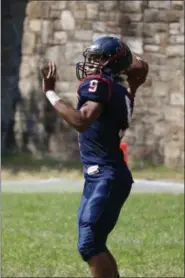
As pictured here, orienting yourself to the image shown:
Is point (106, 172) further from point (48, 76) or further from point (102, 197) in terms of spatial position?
point (48, 76)

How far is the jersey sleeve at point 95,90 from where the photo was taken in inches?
207

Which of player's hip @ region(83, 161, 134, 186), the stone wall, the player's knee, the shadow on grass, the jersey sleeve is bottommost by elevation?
the shadow on grass

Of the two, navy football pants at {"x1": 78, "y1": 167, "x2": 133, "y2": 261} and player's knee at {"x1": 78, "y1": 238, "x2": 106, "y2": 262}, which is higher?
navy football pants at {"x1": 78, "y1": 167, "x2": 133, "y2": 261}

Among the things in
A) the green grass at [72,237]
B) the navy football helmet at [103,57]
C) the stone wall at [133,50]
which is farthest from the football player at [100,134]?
the stone wall at [133,50]

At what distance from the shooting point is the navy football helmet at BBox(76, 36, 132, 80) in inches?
212

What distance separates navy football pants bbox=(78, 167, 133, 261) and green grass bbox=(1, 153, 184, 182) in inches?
396

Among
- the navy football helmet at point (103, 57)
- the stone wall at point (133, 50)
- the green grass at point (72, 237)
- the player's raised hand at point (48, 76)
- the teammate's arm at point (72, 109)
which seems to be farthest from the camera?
the stone wall at point (133, 50)

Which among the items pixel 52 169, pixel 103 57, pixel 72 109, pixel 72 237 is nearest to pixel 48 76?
pixel 72 109

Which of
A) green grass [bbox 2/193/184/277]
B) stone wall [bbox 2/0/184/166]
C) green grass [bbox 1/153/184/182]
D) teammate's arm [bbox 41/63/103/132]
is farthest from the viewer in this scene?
stone wall [bbox 2/0/184/166]

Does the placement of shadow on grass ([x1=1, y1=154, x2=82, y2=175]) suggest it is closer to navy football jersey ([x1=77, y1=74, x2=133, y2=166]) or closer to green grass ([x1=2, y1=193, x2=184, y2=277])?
green grass ([x1=2, y1=193, x2=184, y2=277])

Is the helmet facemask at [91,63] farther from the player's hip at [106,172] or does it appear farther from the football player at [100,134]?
the player's hip at [106,172]

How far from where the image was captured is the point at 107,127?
5422mm

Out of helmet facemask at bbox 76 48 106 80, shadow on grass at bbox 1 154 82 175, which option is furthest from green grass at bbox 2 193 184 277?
shadow on grass at bbox 1 154 82 175

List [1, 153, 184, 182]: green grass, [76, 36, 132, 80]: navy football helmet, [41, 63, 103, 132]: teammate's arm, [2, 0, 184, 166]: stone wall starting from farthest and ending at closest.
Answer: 1. [2, 0, 184, 166]: stone wall
2. [1, 153, 184, 182]: green grass
3. [76, 36, 132, 80]: navy football helmet
4. [41, 63, 103, 132]: teammate's arm
